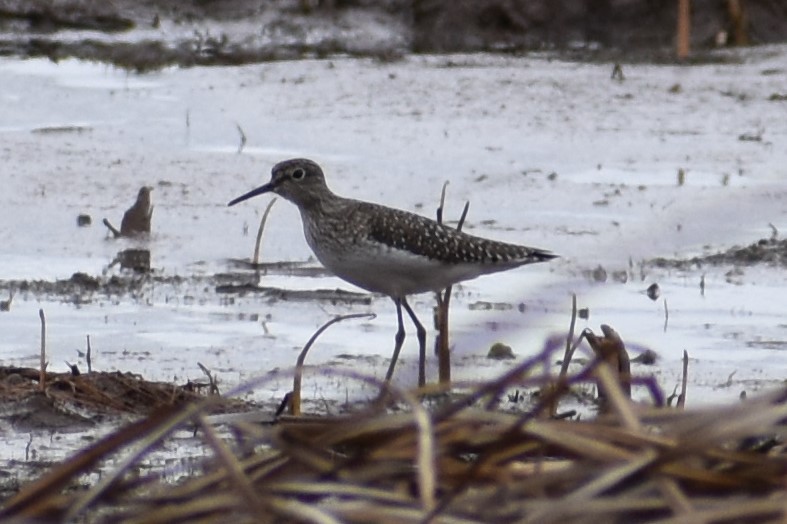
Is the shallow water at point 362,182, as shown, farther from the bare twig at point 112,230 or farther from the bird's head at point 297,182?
the bird's head at point 297,182

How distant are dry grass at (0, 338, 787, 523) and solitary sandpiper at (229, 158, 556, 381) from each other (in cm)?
Result: 478

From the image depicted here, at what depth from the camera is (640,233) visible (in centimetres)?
150

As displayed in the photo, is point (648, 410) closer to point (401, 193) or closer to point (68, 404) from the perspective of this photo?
point (68, 404)

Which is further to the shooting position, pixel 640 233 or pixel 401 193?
pixel 401 193

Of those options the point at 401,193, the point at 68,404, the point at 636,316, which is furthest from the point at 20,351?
the point at 401,193

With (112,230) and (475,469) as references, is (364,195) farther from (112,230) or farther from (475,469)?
(475,469)

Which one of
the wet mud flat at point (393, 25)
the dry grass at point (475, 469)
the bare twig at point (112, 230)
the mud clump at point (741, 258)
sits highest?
the wet mud flat at point (393, 25)

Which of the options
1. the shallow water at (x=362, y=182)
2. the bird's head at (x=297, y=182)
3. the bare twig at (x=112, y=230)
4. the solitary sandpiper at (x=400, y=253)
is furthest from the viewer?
the bare twig at (x=112, y=230)

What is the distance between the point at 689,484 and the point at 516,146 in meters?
9.37

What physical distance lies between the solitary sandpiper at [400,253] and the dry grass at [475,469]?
15.7 ft

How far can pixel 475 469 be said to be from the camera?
1.62 metres

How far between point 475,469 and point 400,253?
16.6 ft

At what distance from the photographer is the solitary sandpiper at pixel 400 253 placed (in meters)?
6.67

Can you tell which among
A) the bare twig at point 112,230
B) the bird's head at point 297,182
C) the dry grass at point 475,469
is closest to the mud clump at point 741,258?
the bird's head at point 297,182
